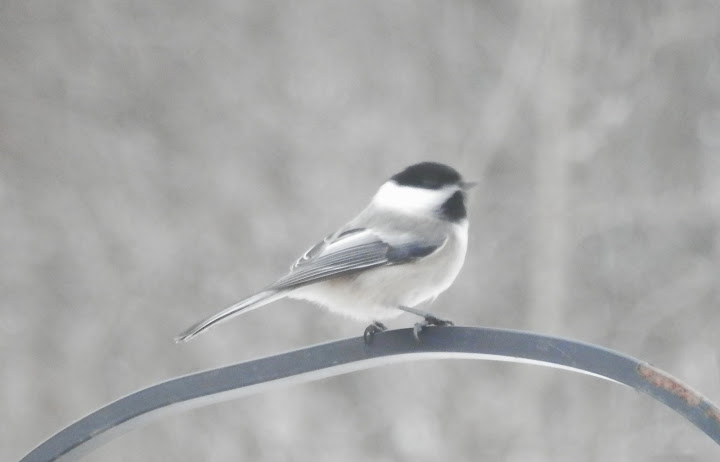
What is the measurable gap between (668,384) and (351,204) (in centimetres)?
416

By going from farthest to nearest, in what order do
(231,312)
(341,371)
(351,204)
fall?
(351,204)
(231,312)
(341,371)

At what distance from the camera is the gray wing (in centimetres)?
214

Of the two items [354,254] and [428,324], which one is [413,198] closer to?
[354,254]

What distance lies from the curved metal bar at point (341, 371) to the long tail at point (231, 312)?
0.70ft

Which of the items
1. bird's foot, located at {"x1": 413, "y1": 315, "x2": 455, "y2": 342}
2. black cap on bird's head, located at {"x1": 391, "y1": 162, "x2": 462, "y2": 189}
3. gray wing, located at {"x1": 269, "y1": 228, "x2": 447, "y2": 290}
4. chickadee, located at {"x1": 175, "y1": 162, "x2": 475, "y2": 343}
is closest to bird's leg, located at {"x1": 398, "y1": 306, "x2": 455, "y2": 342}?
bird's foot, located at {"x1": 413, "y1": 315, "x2": 455, "y2": 342}

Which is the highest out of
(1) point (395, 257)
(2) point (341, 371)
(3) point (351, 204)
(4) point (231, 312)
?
(3) point (351, 204)

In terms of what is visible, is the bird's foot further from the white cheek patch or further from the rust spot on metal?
the white cheek patch

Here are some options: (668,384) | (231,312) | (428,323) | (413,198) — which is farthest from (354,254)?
(668,384)

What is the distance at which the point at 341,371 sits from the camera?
4.94ft

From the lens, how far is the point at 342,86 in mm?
5582

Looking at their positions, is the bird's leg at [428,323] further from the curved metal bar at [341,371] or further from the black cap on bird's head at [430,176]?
the black cap on bird's head at [430,176]

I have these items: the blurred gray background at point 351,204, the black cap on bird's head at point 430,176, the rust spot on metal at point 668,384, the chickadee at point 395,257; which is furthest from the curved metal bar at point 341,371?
the blurred gray background at point 351,204

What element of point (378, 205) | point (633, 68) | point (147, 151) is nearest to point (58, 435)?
point (378, 205)

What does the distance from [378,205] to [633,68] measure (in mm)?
3404
